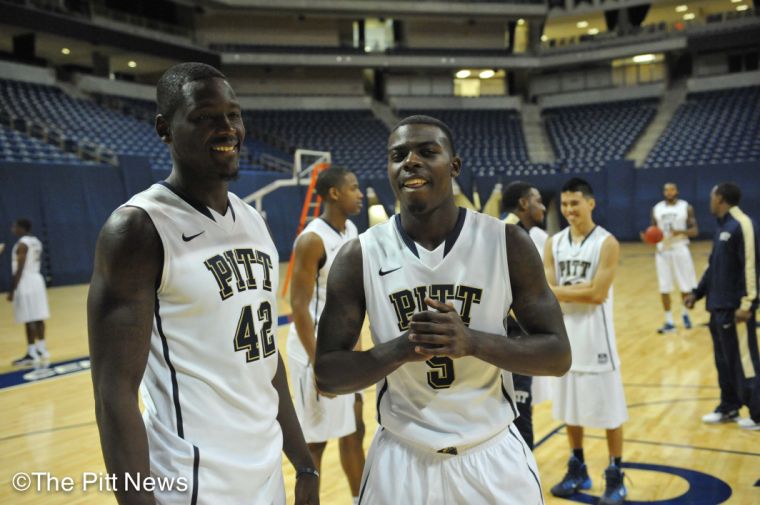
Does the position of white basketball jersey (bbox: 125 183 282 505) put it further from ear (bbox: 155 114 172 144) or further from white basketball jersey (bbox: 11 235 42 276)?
white basketball jersey (bbox: 11 235 42 276)

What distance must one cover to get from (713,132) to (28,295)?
22.7m

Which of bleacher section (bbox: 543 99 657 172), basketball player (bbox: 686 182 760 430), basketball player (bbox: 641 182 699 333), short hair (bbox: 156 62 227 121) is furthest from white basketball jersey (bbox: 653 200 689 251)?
bleacher section (bbox: 543 99 657 172)

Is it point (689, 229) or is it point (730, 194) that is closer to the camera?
point (730, 194)

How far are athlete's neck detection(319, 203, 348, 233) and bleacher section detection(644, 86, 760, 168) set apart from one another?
67.3 feet

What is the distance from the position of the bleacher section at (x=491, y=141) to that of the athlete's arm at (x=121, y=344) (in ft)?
77.1

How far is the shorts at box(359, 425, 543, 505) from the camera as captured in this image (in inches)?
80.7

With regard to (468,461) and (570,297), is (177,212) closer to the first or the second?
(468,461)

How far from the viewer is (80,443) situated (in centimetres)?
561

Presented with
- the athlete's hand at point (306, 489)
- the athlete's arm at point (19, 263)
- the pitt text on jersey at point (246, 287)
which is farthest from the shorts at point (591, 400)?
the athlete's arm at point (19, 263)

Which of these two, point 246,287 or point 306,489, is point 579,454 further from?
point 246,287

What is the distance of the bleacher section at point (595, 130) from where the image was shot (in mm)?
24891

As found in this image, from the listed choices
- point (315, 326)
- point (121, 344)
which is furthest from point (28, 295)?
point (121, 344)

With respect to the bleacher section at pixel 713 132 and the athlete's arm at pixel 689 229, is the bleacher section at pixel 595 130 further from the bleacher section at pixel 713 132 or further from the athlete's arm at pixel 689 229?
the athlete's arm at pixel 689 229

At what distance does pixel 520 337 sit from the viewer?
6.75 ft
